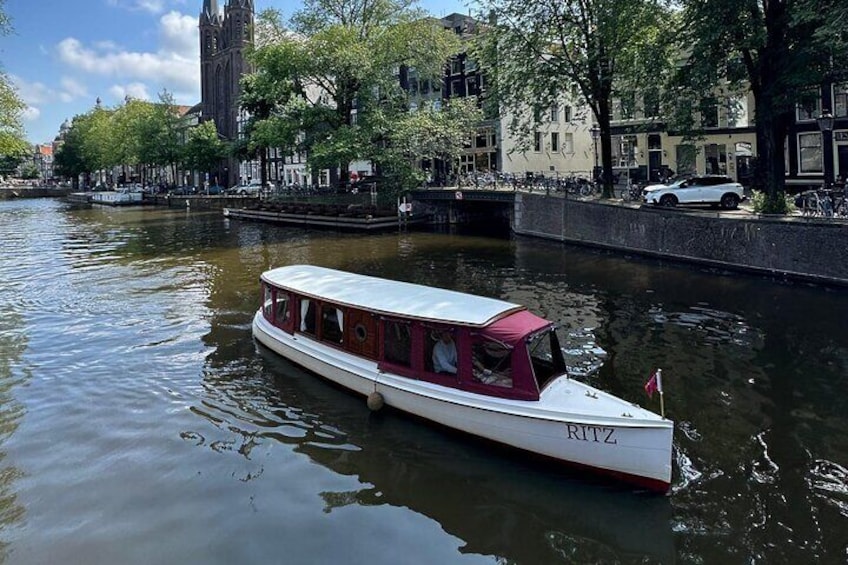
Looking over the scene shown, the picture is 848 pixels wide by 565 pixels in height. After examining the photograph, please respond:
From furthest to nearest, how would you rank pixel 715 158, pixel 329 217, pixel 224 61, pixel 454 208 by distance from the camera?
pixel 224 61 < pixel 329 217 < pixel 454 208 < pixel 715 158

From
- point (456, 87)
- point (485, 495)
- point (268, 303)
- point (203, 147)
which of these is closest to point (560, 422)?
point (485, 495)

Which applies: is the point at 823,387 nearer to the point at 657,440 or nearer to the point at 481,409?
the point at 657,440

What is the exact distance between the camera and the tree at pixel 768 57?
25.3 metres

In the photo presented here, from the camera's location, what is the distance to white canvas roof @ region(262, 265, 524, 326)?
11344mm

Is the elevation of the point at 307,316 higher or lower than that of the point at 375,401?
higher

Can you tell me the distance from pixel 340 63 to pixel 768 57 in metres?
30.5

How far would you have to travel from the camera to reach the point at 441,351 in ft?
37.2

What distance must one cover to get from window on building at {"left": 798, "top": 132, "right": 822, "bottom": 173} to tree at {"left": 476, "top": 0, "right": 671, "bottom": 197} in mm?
12808

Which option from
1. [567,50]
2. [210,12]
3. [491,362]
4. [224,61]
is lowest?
[491,362]

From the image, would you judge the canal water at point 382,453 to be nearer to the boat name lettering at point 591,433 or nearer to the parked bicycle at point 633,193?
the boat name lettering at point 591,433

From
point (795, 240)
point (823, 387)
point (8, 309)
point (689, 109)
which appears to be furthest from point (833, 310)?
point (8, 309)

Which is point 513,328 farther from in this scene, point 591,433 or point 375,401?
point 375,401

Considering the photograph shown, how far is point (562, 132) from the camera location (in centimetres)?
6375

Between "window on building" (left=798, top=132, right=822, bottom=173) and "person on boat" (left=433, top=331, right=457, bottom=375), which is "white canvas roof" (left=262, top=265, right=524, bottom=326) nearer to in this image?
"person on boat" (left=433, top=331, right=457, bottom=375)
